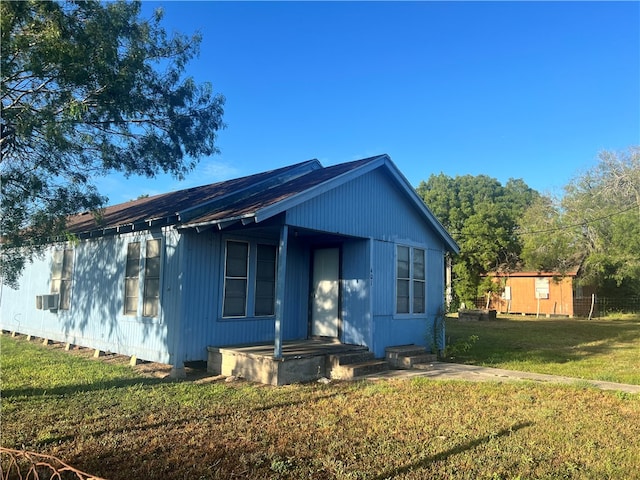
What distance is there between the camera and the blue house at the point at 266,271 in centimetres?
897

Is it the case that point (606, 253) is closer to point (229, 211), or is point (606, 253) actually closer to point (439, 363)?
point (439, 363)

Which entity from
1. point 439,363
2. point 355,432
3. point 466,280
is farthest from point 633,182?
point 355,432

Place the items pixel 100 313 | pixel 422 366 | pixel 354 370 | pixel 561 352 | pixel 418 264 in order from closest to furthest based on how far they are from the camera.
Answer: pixel 354 370 < pixel 422 366 < pixel 100 313 < pixel 418 264 < pixel 561 352

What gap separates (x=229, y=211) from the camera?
8766 mm

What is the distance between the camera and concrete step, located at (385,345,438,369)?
998cm

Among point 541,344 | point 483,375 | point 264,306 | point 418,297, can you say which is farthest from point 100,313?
point 541,344

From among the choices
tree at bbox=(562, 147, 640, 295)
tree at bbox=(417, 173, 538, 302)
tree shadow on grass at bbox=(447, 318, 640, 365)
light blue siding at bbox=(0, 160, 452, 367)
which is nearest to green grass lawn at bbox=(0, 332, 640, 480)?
light blue siding at bbox=(0, 160, 452, 367)

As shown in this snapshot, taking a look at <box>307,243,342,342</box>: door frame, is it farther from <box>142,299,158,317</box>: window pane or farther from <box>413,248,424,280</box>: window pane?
<box>142,299,158,317</box>: window pane

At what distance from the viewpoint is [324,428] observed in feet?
18.3

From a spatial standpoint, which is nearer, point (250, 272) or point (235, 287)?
point (235, 287)

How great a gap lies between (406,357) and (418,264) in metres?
2.61

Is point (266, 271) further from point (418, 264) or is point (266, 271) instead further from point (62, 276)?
point (62, 276)

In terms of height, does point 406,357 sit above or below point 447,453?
above

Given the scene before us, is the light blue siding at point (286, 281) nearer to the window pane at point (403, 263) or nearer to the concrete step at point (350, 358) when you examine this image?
the window pane at point (403, 263)
